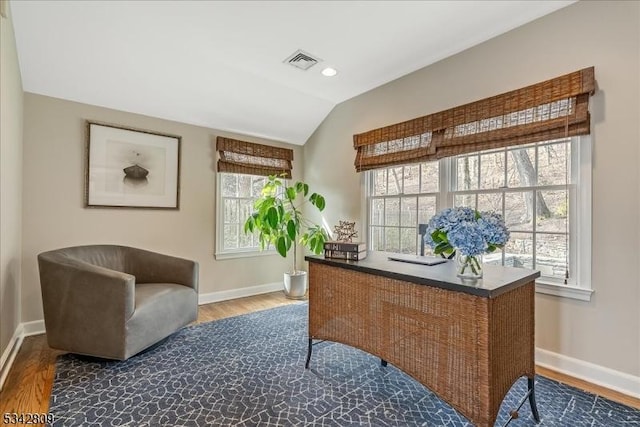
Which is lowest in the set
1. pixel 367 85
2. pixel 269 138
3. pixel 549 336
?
pixel 549 336

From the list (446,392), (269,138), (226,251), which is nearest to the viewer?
(446,392)

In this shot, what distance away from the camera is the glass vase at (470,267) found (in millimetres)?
1621

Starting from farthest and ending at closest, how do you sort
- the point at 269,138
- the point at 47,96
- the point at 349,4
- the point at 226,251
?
1. the point at 269,138
2. the point at 226,251
3. the point at 47,96
4. the point at 349,4

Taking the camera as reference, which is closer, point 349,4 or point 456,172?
point 349,4

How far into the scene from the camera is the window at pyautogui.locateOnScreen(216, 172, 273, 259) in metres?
4.17

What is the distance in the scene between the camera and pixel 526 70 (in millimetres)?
2529

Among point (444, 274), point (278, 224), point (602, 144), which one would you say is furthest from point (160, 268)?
point (602, 144)

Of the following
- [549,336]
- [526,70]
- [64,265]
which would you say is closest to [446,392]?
[549,336]

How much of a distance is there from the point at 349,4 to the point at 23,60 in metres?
2.79


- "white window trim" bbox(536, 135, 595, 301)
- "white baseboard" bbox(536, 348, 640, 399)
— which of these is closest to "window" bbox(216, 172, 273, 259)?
"white baseboard" bbox(536, 348, 640, 399)

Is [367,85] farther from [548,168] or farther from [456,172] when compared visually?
[548,168]

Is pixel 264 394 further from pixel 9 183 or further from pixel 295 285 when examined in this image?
pixel 9 183

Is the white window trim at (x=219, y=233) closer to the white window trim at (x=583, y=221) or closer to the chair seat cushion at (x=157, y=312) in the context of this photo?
the chair seat cushion at (x=157, y=312)

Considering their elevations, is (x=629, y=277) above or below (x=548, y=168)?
below
